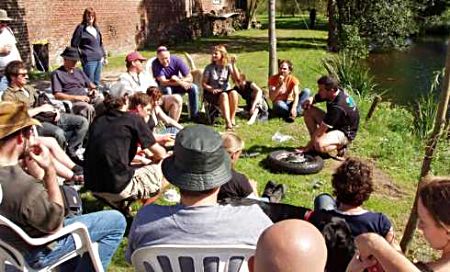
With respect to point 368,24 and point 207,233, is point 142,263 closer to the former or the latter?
point 207,233

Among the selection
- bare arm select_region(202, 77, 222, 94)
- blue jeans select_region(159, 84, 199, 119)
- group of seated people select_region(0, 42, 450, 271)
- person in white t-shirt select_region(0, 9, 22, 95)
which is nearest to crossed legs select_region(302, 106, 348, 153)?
group of seated people select_region(0, 42, 450, 271)

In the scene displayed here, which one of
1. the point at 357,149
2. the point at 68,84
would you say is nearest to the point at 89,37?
the point at 68,84

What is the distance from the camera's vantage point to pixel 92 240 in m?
3.44

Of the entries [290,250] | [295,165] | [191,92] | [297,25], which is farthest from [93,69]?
[297,25]

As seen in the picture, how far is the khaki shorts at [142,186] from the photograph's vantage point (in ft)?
14.6

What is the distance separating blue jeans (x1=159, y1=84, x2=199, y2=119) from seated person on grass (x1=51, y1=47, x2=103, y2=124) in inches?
45.6

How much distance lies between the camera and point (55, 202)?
303 cm

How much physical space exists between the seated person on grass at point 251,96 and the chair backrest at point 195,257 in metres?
5.78

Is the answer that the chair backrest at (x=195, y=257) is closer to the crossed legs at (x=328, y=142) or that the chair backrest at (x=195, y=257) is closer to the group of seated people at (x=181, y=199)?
the group of seated people at (x=181, y=199)

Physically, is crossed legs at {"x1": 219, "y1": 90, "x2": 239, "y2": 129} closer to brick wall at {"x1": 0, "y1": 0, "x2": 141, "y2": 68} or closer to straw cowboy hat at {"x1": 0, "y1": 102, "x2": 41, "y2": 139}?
straw cowboy hat at {"x1": 0, "y1": 102, "x2": 41, "y2": 139}

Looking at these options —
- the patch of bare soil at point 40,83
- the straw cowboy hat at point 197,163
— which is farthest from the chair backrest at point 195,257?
the patch of bare soil at point 40,83

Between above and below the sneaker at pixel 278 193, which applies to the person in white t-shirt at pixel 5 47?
above

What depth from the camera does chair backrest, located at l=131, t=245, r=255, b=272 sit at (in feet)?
8.22

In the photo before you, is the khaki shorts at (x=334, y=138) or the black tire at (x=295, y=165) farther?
the khaki shorts at (x=334, y=138)
